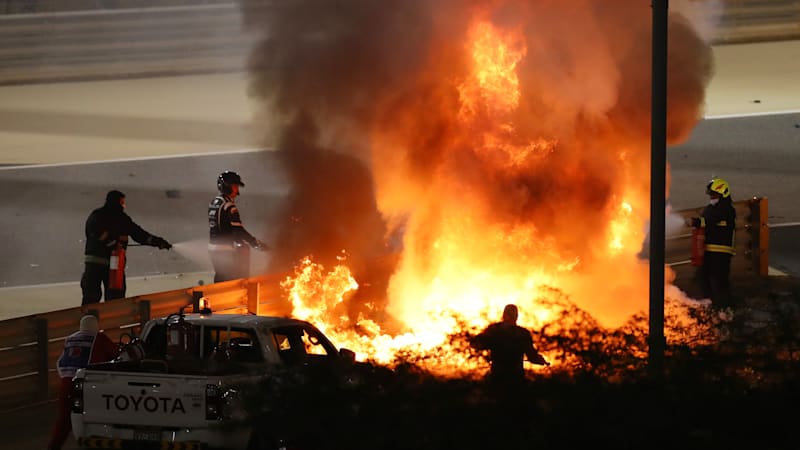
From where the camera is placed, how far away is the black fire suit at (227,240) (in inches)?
627

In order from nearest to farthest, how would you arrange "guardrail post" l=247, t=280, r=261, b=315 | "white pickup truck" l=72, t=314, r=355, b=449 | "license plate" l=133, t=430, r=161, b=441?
"white pickup truck" l=72, t=314, r=355, b=449, "license plate" l=133, t=430, r=161, b=441, "guardrail post" l=247, t=280, r=261, b=315

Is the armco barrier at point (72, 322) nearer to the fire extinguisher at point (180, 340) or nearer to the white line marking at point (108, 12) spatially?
the fire extinguisher at point (180, 340)

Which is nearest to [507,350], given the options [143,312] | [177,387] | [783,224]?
[177,387]

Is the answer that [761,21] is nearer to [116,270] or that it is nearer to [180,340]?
[116,270]

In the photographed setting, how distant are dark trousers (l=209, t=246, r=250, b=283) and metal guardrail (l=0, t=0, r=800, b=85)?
15.1 metres

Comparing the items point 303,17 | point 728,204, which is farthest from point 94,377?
point 728,204

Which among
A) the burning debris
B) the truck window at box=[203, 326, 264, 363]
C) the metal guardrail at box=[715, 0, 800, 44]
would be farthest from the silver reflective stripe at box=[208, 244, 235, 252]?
the metal guardrail at box=[715, 0, 800, 44]

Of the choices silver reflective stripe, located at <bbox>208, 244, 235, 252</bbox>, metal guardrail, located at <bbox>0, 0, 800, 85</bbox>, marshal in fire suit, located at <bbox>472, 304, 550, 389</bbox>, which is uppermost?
metal guardrail, located at <bbox>0, 0, 800, 85</bbox>

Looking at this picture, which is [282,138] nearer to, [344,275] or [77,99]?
[344,275]

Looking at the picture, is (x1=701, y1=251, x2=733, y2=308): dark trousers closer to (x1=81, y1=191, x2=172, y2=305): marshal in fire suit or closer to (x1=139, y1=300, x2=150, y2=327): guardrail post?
(x1=81, y1=191, x2=172, y2=305): marshal in fire suit

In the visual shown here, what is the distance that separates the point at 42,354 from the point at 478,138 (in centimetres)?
509

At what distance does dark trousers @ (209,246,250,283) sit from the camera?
52.8 feet

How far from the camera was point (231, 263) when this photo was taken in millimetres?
16188

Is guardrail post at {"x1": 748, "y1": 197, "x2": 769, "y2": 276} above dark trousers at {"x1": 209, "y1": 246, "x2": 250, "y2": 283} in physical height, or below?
above
